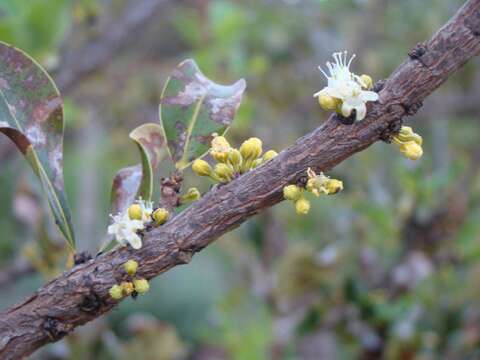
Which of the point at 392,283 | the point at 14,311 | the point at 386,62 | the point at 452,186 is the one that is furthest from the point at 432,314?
the point at 386,62

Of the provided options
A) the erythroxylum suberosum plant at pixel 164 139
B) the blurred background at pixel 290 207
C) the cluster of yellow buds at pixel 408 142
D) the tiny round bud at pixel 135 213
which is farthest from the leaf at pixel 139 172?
the blurred background at pixel 290 207

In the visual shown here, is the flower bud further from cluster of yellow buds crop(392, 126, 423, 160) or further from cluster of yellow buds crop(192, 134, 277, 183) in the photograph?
cluster of yellow buds crop(392, 126, 423, 160)

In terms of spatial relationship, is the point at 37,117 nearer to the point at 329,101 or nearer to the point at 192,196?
the point at 192,196

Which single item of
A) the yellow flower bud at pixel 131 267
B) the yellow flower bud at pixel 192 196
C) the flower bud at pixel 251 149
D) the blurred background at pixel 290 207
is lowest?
the yellow flower bud at pixel 131 267

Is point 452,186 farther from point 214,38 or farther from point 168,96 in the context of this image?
point 168,96

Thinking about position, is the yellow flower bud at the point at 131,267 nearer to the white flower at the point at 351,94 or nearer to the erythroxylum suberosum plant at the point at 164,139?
the erythroxylum suberosum plant at the point at 164,139

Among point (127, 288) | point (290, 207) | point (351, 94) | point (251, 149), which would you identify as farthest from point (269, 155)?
point (290, 207)
